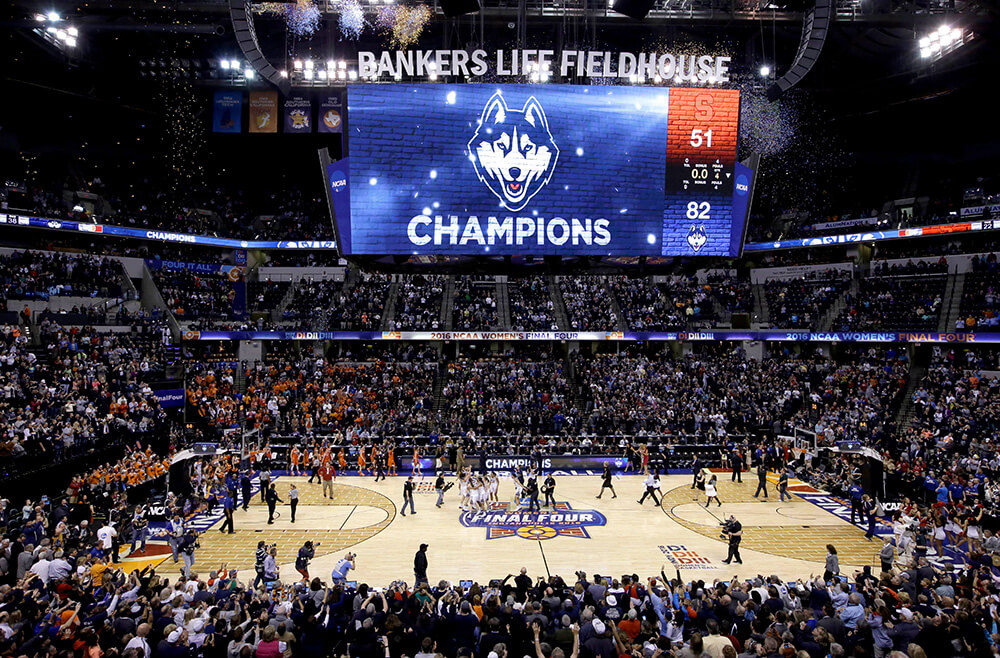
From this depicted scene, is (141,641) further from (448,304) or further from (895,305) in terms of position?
(895,305)

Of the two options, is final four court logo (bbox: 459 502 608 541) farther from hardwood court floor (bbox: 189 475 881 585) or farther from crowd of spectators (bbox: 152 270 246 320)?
crowd of spectators (bbox: 152 270 246 320)

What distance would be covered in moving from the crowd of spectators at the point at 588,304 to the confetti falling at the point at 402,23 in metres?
18.6

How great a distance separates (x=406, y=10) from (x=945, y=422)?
32.4 meters

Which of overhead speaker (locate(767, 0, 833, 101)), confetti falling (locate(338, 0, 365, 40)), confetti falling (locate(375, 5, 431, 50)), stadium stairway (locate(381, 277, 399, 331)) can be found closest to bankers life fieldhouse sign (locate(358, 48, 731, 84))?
overhead speaker (locate(767, 0, 833, 101))

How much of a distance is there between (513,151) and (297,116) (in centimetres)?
3260

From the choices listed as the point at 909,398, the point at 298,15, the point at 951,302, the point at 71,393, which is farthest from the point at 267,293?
the point at 951,302

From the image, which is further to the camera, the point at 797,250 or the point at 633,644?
the point at 797,250

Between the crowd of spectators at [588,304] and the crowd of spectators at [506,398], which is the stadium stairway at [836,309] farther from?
the crowd of spectators at [506,398]

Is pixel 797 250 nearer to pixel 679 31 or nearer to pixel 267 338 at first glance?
pixel 679 31

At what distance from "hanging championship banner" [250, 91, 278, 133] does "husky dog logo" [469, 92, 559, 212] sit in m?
32.1

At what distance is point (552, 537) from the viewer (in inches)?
724

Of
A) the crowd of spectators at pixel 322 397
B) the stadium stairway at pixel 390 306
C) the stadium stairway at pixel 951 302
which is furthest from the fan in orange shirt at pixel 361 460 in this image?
the stadium stairway at pixel 951 302

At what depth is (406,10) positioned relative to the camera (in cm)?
3042

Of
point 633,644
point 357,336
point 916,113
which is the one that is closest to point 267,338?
point 357,336
